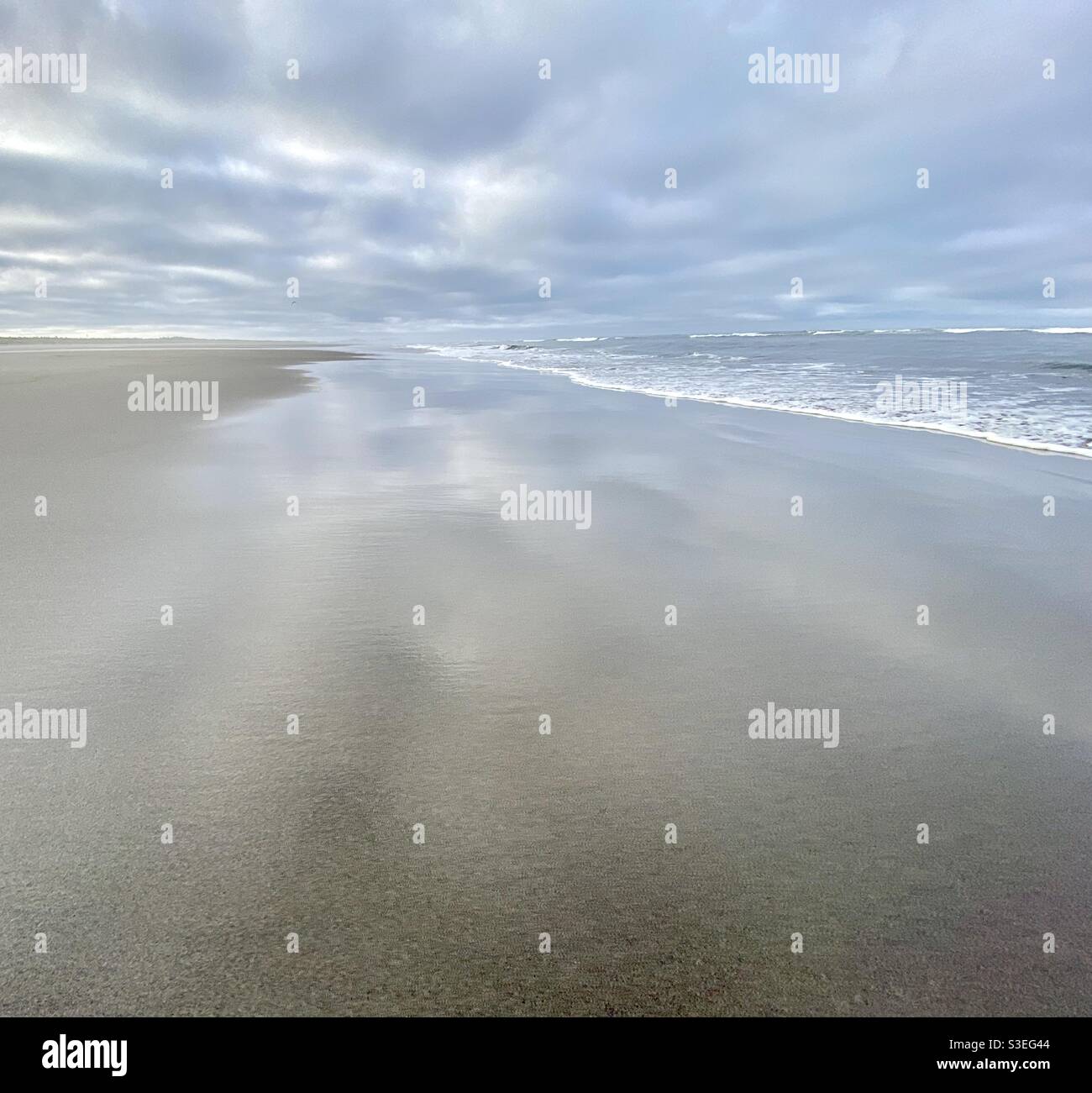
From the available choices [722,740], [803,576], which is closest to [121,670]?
[722,740]

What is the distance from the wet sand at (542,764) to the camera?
6.97 feet

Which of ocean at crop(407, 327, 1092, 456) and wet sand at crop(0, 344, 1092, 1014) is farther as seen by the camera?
ocean at crop(407, 327, 1092, 456)

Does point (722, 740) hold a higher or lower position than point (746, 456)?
lower

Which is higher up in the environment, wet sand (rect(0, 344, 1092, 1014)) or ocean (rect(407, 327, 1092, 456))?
ocean (rect(407, 327, 1092, 456))

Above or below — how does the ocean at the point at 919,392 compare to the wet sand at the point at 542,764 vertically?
above

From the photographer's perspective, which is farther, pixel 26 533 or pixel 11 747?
pixel 26 533

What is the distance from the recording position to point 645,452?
438 inches

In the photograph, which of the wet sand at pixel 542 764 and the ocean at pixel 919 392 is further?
the ocean at pixel 919 392

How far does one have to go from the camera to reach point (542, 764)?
3.13 m

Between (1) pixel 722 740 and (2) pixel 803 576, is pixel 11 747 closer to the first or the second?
(1) pixel 722 740

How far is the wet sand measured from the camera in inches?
83.7

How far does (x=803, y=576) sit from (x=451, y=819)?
148 inches

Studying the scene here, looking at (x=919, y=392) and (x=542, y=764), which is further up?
(x=919, y=392)

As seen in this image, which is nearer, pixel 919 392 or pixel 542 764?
pixel 542 764
